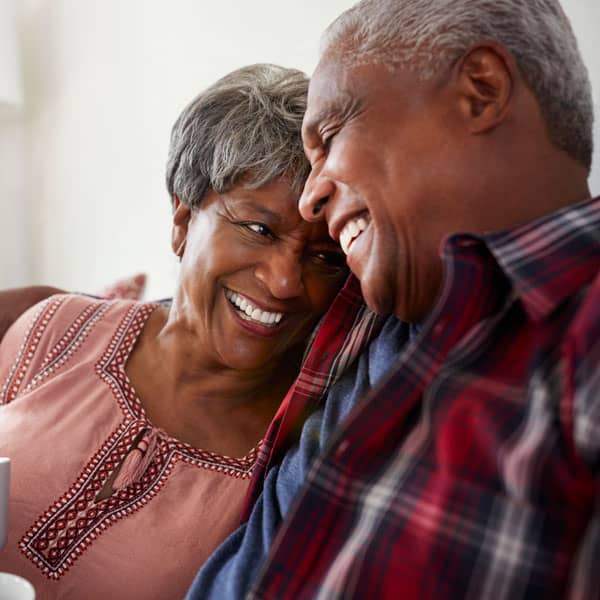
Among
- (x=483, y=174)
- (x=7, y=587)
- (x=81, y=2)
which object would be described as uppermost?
(x=81, y=2)

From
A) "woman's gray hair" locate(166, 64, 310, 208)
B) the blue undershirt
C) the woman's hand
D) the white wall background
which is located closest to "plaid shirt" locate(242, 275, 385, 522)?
the blue undershirt

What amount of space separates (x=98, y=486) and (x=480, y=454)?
0.78 m

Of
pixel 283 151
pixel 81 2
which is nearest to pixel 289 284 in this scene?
pixel 283 151

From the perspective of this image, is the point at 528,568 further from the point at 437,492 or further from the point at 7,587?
the point at 7,587

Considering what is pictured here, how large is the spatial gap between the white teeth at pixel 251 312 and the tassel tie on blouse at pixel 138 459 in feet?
0.89

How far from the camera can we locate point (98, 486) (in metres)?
1.28

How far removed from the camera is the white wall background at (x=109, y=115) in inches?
80.0

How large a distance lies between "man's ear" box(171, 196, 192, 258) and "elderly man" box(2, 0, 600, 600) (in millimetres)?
438

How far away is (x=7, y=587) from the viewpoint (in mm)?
900

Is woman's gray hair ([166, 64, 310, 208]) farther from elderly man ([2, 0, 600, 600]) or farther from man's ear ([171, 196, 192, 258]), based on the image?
elderly man ([2, 0, 600, 600])

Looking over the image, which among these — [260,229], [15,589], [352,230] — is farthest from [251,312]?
[15,589]

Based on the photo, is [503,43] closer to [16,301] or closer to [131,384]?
[131,384]

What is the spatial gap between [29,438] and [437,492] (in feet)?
2.84

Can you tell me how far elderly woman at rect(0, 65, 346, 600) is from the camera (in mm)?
1230
